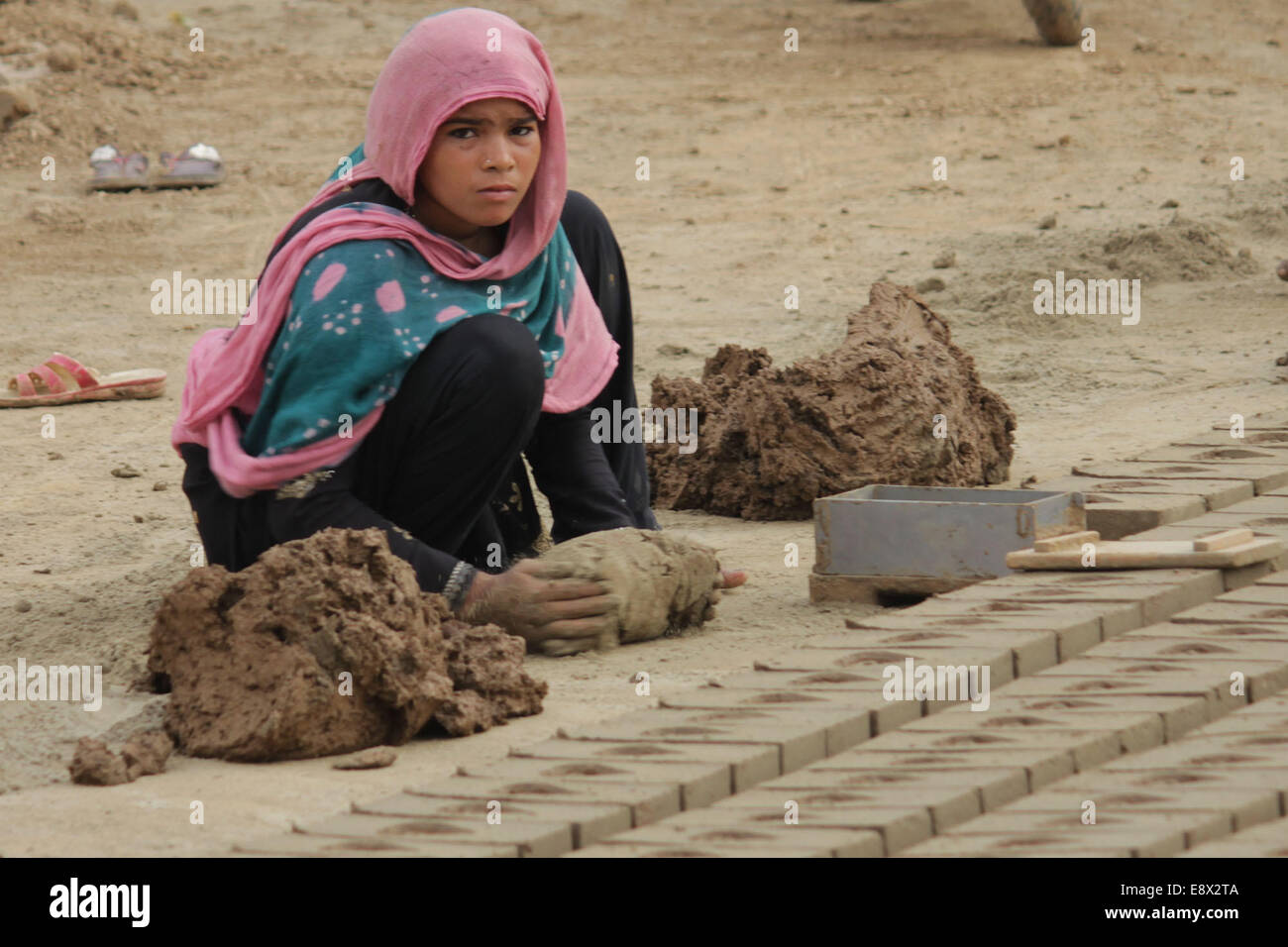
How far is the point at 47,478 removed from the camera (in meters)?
6.64

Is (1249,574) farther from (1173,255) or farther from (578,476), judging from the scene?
(1173,255)

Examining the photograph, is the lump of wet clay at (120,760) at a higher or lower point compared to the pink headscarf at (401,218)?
lower

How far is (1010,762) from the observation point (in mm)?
3465

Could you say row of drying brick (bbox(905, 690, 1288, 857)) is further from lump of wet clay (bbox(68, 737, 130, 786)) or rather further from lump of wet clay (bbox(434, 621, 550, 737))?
lump of wet clay (bbox(68, 737, 130, 786))

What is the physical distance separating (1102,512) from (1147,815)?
6.75 feet

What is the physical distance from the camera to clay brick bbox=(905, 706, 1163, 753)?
364 cm

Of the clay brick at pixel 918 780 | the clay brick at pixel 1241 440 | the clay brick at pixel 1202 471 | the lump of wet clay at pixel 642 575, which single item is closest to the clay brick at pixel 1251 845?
the clay brick at pixel 918 780

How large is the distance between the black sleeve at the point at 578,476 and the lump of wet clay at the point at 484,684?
35.0 inches

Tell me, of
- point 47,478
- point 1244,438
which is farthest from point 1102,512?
point 47,478

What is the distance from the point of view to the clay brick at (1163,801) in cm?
323

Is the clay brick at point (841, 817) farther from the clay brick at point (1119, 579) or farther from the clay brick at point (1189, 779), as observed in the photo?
the clay brick at point (1119, 579)

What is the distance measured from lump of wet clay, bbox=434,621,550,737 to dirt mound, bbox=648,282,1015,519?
6.27ft

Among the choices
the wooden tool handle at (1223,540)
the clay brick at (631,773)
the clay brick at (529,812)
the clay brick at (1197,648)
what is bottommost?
the clay brick at (529,812)
